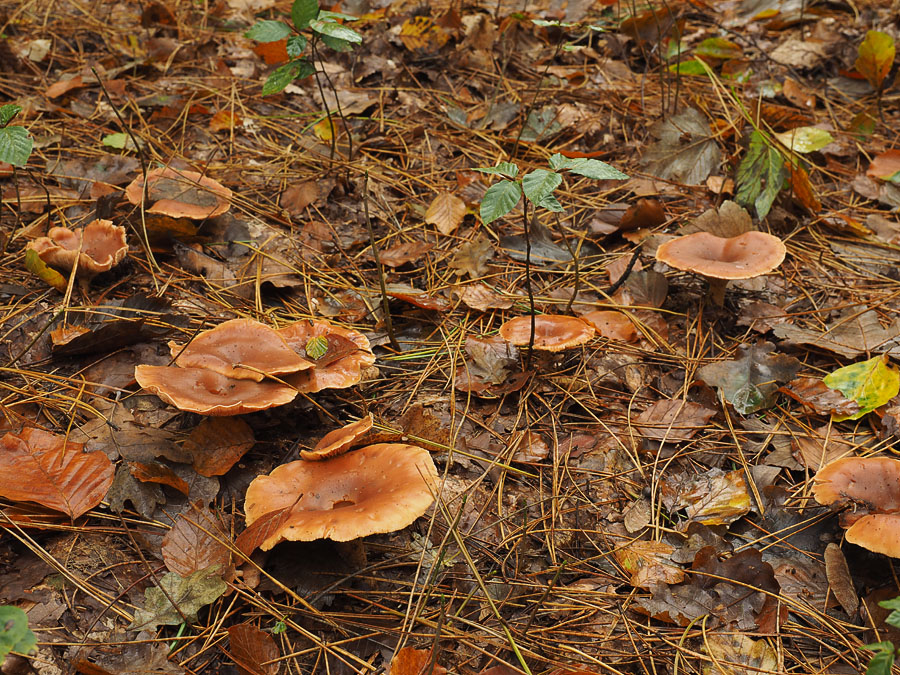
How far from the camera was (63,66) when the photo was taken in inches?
204

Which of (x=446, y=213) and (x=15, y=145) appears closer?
(x=15, y=145)

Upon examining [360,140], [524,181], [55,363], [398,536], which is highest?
[524,181]

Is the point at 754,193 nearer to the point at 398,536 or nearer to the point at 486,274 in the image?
the point at 486,274

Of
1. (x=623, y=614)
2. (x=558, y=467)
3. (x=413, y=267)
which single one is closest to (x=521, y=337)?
(x=558, y=467)

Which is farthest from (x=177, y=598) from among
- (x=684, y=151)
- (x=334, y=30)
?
(x=684, y=151)

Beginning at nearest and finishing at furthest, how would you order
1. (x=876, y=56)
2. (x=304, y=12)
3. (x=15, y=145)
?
(x=15, y=145)
(x=304, y=12)
(x=876, y=56)

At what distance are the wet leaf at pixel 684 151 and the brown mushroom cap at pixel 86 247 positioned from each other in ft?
10.5

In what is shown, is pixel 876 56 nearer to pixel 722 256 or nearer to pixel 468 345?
pixel 722 256

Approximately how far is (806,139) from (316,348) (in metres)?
3.62

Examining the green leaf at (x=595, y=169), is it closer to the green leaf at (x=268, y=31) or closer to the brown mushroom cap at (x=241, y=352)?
the brown mushroom cap at (x=241, y=352)

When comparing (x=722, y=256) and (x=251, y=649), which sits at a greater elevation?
(x=722, y=256)

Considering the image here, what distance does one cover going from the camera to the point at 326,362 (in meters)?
2.83

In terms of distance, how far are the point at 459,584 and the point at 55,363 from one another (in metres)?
2.02

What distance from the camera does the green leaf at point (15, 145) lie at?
116 inches
